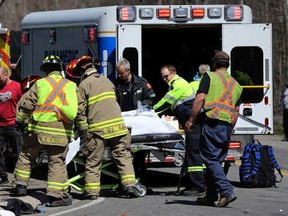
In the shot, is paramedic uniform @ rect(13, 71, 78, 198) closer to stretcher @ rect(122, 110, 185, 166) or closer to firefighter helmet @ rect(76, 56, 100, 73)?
firefighter helmet @ rect(76, 56, 100, 73)

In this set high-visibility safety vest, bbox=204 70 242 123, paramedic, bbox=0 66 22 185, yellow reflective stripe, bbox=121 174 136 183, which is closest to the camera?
high-visibility safety vest, bbox=204 70 242 123

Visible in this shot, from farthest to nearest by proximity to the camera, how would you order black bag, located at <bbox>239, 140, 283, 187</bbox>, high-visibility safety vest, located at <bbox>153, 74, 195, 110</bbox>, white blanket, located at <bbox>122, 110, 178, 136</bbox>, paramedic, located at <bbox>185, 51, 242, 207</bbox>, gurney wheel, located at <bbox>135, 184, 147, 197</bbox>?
1. black bag, located at <bbox>239, 140, 283, 187</bbox>
2. high-visibility safety vest, located at <bbox>153, 74, 195, 110</bbox>
3. white blanket, located at <bbox>122, 110, 178, 136</bbox>
4. gurney wheel, located at <bbox>135, 184, 147, 197</bbox>
5. paramedic, located at <bbox>185, 51, 242, 207</bbox>

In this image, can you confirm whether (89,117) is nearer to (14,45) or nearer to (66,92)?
(66,92)

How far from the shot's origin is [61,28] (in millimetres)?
16844

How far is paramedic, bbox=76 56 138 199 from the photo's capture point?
13070mm

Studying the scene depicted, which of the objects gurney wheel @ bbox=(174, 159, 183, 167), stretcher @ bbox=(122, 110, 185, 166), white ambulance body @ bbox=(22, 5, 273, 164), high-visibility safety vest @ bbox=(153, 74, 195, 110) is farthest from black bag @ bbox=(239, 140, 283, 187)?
high-visibility safety vest @ bbox=(153, 74, 195, 110)

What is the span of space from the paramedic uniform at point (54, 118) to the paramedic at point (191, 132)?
1634 millimetres

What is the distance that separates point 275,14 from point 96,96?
21.5 m

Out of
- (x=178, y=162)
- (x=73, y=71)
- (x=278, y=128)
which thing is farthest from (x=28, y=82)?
(x=278, y=128)

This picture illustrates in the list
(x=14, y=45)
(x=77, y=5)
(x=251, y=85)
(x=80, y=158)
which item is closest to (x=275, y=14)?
(x=77, y=5)

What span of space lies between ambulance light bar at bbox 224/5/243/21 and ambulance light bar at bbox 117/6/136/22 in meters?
1.39

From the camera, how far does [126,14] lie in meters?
15.3

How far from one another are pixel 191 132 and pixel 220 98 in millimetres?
1329

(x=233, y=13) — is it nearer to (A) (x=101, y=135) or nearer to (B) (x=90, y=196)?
(A) (x=101, y=135)
